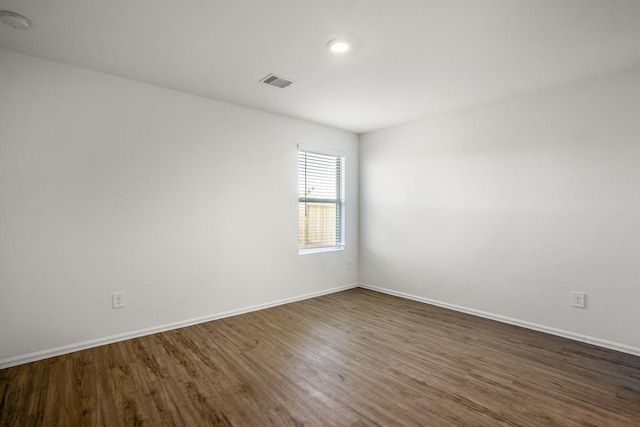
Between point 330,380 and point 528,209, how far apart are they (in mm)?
2644

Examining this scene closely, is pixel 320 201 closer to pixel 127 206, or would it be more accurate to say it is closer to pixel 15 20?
pixel 127 206

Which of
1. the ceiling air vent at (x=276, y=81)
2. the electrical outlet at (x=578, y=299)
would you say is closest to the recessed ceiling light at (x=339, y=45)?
the ceiling air vent at (x=276, y=81)

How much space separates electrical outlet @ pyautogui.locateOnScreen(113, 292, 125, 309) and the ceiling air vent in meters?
2.39

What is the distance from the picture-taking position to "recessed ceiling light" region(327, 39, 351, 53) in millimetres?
2285

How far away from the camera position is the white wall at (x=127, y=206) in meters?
2.48

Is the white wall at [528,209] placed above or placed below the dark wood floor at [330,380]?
above

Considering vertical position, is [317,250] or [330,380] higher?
[317,250]

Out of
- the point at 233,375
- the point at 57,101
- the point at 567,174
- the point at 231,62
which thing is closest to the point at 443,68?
the point at 567,174

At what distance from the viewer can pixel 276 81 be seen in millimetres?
2994

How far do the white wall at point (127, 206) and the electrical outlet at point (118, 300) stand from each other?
46mm

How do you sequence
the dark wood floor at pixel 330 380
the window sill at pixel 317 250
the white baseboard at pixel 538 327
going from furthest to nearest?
the window sill at pixel 317 250 < the white baseboard at pixel 538 327 < the dark wood floor at pixel 330 380

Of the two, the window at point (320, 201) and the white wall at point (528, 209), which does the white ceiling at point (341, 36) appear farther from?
the window at point (320, 201)

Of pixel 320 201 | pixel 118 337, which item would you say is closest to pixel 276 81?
→ pixel 320 201

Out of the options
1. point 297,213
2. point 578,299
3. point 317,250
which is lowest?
point 578,299
